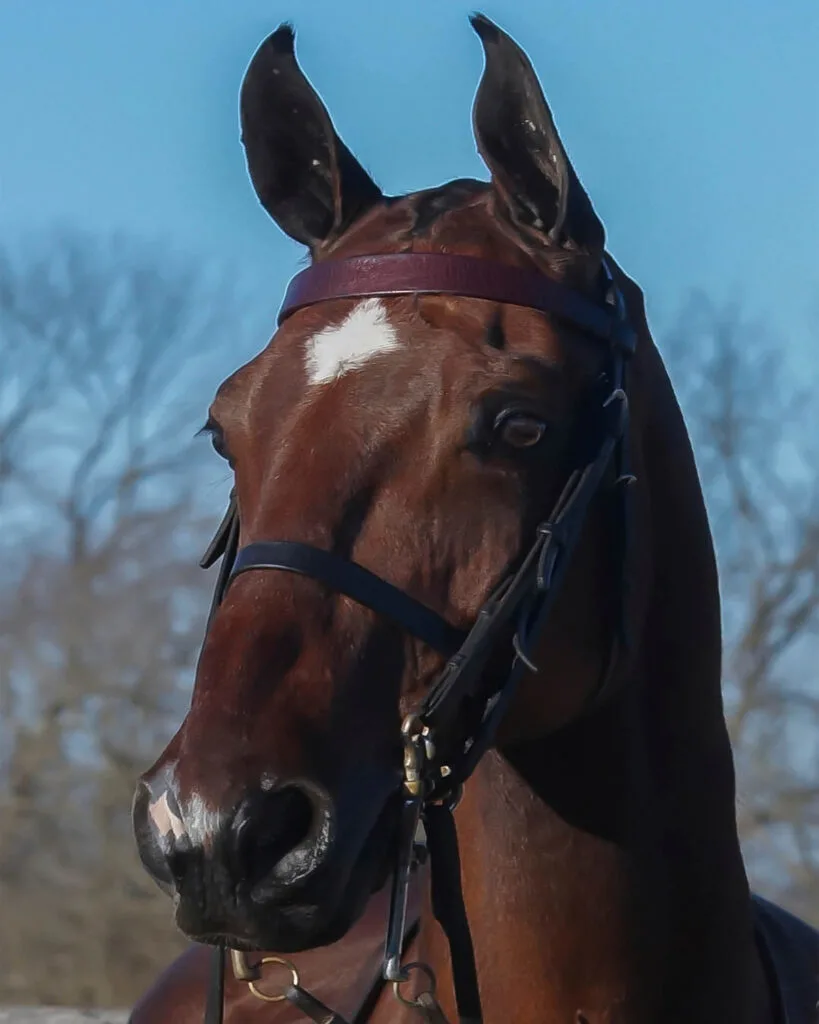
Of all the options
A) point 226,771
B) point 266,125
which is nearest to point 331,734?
point 226,771

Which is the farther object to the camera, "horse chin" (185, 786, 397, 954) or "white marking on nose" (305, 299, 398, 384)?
"white marking on nose" (305, 299, 398, 384)

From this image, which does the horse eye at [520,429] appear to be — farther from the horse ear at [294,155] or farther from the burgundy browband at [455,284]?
the horse ear at [294,155]

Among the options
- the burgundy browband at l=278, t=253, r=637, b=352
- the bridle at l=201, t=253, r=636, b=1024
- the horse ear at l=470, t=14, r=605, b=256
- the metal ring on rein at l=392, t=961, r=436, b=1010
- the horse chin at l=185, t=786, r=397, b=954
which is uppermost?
the horse ear at l=470, t=14, r=605, b=256

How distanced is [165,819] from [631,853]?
994mm

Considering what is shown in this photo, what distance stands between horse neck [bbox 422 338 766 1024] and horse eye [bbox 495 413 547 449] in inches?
18.3

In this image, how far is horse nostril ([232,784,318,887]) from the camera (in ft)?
7.18

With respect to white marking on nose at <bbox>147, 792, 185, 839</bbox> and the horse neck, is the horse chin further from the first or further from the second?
the horse neck

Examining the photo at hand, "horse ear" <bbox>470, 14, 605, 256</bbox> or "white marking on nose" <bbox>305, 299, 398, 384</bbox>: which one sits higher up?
"horse ear" <bbox>470, 14, 605, 256</bbox>

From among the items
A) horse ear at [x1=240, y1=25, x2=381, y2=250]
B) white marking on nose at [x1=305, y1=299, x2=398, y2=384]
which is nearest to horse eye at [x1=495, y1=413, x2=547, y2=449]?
white marking on nose at [x1=305, y1=299, x2=398, y2=384]

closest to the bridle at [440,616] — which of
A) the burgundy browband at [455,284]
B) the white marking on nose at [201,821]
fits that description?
the burgundy browband at [455,284]

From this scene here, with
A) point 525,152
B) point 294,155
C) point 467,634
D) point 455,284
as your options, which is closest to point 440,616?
point 467,634

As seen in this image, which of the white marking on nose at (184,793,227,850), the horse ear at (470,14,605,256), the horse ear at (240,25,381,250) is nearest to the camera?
the white marking on nose at (184,793,227,850)

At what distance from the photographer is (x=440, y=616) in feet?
8.25

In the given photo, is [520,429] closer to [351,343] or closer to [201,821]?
[351,343]
